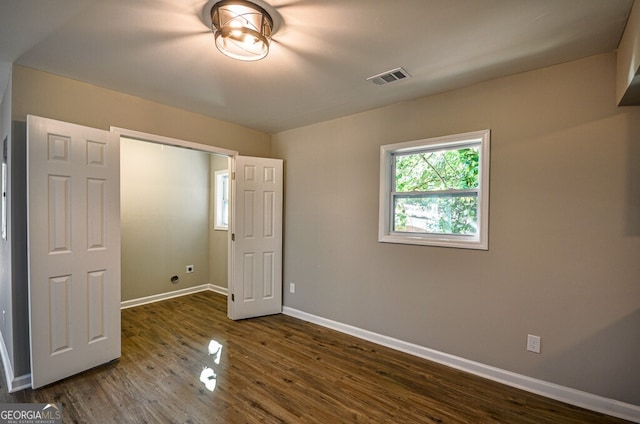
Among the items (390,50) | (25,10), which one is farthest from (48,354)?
(390,50)

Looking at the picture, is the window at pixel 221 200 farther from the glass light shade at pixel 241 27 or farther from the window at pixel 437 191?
the glass light shade at pixel 241 27

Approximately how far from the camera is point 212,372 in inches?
96.4

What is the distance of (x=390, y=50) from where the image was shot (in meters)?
1.98

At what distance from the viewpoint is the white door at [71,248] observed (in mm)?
2152

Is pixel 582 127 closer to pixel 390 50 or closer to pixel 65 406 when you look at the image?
pixel 390 50

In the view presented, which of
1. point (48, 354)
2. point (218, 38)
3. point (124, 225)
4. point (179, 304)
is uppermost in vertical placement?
point (218, 38)

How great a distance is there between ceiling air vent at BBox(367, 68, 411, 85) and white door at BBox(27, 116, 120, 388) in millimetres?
2385

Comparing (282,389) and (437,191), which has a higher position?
(437,191)

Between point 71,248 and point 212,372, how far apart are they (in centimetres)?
155

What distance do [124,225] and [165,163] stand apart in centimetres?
111

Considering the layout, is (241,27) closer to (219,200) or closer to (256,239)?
(256,239)

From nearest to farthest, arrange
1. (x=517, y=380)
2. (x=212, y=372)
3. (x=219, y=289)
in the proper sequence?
(x=517, y=380) < (x=212, y=372) < (x=219, y=289)

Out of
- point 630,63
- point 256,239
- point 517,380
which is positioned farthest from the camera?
point 256,239

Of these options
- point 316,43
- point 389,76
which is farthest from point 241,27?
point 389,76
